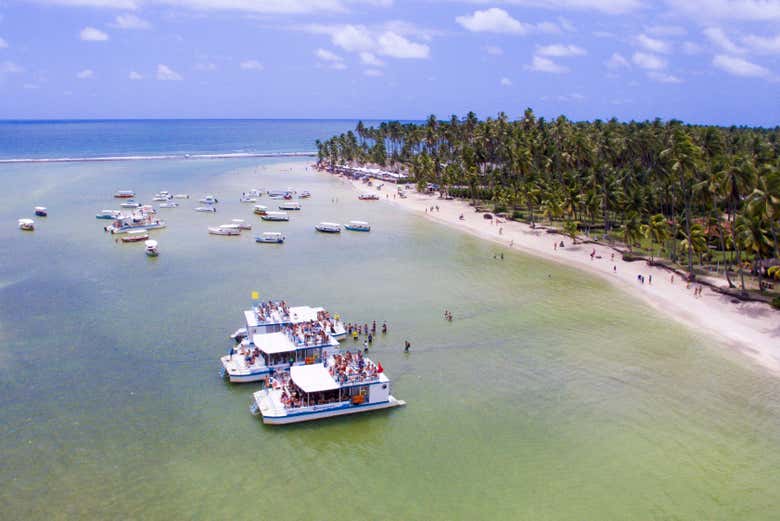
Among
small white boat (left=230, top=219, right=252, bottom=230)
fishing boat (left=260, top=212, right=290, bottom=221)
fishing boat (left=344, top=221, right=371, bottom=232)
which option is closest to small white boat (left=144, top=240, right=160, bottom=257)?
small white boat (left=230, top=219, right=252, bottom=230)

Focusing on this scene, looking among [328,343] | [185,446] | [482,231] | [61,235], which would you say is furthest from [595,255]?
[61,235]

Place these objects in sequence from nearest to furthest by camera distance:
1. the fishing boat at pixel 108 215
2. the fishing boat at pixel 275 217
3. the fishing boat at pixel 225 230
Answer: the fishing boat at pixel 225 230 < the fishing boat at pixel 108 215 < the fishing boat at pixel 275 217

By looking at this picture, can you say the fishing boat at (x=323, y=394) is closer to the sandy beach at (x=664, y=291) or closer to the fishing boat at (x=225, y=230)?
the sandy beach at (x=664, y=291)

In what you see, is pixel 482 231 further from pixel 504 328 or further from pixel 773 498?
pixel 773 498

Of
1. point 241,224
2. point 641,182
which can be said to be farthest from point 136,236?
point 641,182

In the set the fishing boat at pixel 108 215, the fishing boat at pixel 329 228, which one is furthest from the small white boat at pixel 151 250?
the fishing boat at pixel 108 215

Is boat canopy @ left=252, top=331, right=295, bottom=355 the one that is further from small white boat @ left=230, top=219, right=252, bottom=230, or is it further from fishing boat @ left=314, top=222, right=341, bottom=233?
small white boat @ left=230, top=219, right=252, bottom=230

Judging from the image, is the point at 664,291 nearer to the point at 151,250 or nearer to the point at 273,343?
the point at 273,343
